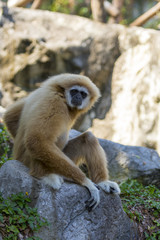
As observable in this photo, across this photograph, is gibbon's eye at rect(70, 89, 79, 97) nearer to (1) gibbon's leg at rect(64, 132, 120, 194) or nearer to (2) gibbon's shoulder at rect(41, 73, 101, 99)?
(2) gibbon's shoulder at rect(41, 73, 101, 99)

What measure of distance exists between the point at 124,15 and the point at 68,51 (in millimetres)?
9706

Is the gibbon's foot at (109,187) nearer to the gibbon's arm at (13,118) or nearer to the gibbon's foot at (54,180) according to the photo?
the gibbon's foot at (54,180)

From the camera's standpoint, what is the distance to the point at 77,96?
4.57 metres

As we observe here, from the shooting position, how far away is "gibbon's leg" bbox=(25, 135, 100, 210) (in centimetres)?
366

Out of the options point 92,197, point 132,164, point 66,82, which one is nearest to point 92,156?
point 92,197

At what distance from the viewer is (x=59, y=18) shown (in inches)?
442

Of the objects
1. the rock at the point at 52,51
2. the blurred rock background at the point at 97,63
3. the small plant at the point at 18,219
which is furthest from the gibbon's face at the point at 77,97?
the rock at the point at 52,51

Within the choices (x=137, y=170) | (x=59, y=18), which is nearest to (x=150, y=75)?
(x=59, y=18)

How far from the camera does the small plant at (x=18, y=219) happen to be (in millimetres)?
3209

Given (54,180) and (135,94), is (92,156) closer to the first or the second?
(54,180)

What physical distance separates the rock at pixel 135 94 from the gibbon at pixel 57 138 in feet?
18.9

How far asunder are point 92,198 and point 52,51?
7.74 metres

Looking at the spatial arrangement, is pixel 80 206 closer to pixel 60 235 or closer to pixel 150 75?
pixel 60 235

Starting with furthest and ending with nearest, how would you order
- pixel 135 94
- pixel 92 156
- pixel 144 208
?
pixel 135 94, pixel 144 208, pixel 92 156
